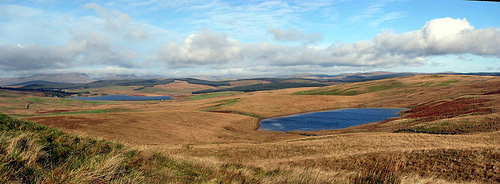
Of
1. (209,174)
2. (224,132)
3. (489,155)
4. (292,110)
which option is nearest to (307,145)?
(489,155)

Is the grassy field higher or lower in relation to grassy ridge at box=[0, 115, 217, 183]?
lower

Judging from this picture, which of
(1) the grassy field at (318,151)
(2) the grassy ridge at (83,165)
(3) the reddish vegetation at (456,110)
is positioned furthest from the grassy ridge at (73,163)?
(3) the reddish vegetation at (456,110)

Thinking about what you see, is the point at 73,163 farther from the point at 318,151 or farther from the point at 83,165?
the point at 318,151

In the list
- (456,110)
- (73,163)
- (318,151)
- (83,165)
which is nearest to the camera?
(83,165)

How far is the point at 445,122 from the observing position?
29.3 meters

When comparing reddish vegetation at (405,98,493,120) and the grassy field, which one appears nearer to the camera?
the grassy field

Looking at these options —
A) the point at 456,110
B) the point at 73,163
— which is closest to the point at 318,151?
the point at 73,163

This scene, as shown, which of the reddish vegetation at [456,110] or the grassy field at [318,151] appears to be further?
the reddish vegetation at [456,110]

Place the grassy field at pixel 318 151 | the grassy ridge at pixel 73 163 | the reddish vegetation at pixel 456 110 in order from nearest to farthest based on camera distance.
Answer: the grassy ridge at pixel 73 163 → the grassy field at pixel 318 151 → the reddish vegetation at pixel 456 110

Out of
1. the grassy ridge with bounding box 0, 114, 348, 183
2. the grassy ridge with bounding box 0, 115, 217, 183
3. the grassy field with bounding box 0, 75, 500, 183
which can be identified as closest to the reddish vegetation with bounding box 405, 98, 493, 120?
the grassy field with bounding box 0, 75, 500, 183

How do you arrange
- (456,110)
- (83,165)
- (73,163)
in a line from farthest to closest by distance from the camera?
(456,110), (73,163), (83,165)

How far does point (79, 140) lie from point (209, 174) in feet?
16.7

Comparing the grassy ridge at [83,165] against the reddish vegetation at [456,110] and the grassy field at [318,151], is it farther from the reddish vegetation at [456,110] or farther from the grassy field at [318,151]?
the reddish vegetation at [456,110]

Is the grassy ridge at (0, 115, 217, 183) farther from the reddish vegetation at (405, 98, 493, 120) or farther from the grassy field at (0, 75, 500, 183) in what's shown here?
the reddish vegetation at (405, 98, 493, 120)
